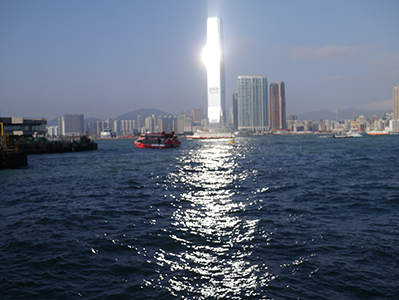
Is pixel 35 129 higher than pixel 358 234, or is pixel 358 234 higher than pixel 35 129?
pixel 35 129

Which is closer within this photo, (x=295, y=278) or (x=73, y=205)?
(x=295, y=278)

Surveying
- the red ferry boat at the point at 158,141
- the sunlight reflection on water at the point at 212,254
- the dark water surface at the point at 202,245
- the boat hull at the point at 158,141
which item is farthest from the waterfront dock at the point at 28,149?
the sunlight reflection on water at the point at 212,254

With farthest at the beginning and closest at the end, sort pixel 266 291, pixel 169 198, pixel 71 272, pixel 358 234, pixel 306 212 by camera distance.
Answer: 1. pixel 169 198
2. pixel 306 212
3. pixel 358 234
4. pixel 71 272
5. pixel 266 291

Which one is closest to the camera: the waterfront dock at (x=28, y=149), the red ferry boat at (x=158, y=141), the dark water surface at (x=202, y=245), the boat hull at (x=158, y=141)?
the dark water surface at (x=202, y=245)

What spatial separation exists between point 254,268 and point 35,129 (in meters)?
127

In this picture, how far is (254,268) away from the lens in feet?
33.8

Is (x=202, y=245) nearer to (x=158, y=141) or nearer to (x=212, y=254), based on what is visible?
(x=212, y=254)

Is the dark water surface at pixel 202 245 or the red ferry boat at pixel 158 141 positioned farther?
the red ferry boat at pixel 158 141

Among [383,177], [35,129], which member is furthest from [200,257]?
[35,129]

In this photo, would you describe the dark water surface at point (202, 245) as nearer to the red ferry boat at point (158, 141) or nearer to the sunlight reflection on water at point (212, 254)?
the sunlight reflection on water at point (212, 254)

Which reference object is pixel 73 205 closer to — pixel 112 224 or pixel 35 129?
pixel 112 224

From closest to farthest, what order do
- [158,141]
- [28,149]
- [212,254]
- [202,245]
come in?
1. [212,254]
2. [202,245]
3. [28,149]
4. [158,141]

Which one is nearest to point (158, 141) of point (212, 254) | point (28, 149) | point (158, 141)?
point (158, 141)

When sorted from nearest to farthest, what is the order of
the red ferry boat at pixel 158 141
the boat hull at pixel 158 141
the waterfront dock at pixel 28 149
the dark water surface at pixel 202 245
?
1. the dark water surface at pixel 202 245
2. the waterfront dock at pixel 28 149
3. the boat hull at pixel 158 141
4. the red ferry boat at pixel 158 141
